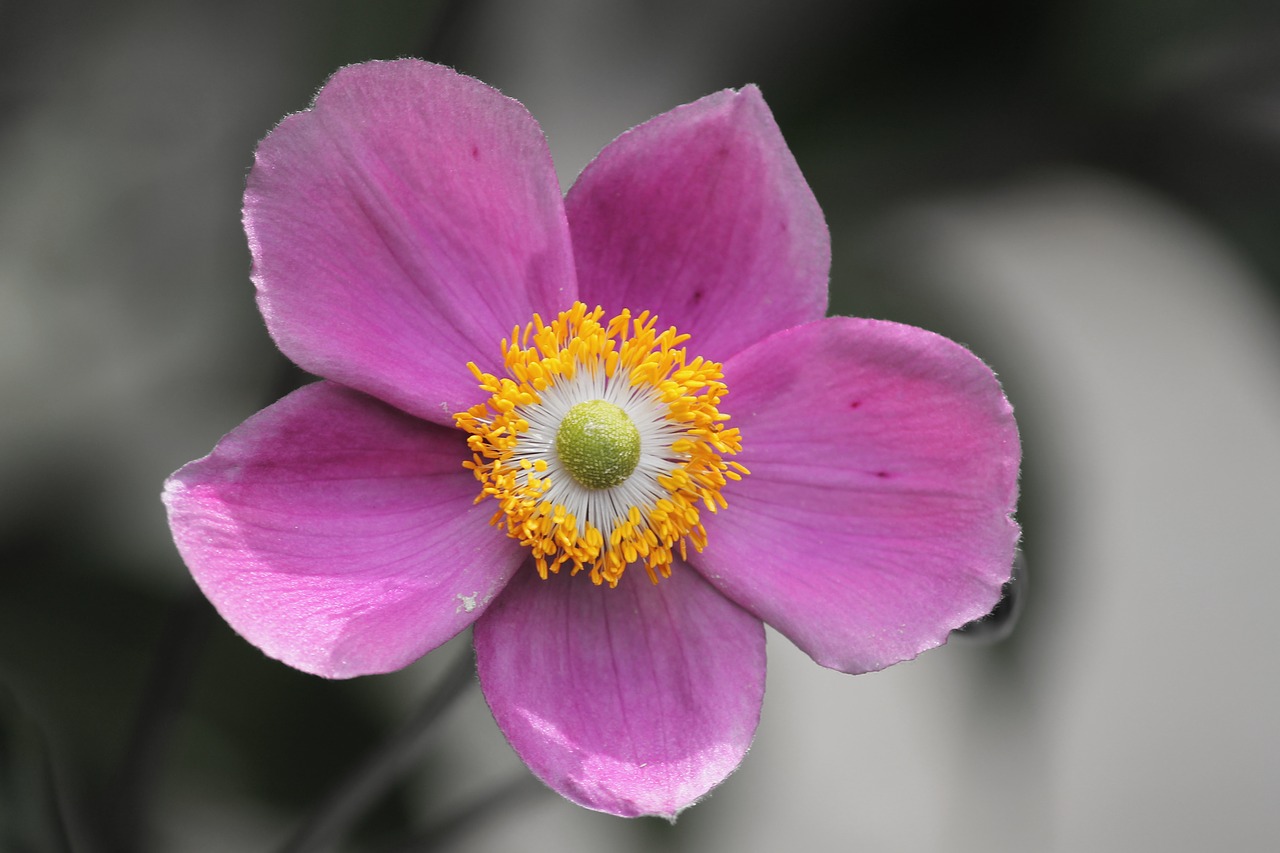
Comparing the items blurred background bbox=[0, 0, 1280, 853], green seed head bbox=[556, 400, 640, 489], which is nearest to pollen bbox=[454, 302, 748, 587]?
green seed head bbox=[556, 400, 640, 489]

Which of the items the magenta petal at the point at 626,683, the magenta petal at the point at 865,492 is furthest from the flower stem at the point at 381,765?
the magenta petal at the point at 865,492

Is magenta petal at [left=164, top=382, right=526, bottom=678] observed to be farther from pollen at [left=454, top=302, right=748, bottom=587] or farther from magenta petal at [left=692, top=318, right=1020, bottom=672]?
magenta petal at [left=692, top=318, right=1020, bottom=672]

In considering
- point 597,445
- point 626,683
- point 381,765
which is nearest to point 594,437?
point 597,445

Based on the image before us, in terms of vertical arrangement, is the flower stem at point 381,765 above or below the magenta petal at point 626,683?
below

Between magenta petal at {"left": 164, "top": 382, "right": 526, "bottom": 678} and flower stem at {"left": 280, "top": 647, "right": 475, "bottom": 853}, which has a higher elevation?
magenta petal at {"left": 164, "top": 382, "right": 526, "bottom": 678}

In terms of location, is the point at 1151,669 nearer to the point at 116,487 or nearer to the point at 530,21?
the point at 530,21

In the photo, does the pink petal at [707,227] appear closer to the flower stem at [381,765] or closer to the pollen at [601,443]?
the pollen at [601,443]
